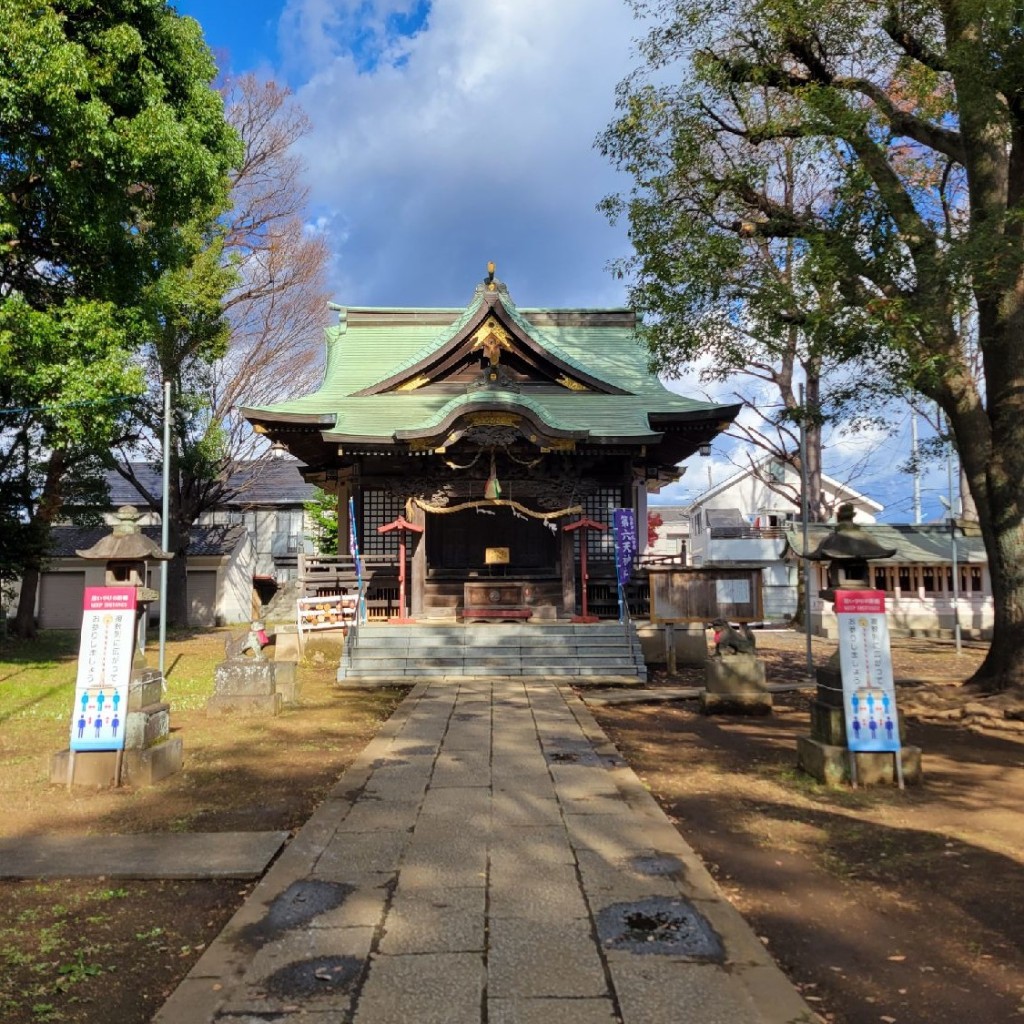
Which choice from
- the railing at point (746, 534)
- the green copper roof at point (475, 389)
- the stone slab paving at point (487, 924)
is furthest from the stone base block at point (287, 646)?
the railing at point (746, 534)

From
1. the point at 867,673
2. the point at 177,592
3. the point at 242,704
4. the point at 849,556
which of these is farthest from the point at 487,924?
the point at 177,592

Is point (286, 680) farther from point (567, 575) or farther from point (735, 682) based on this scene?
point (567, 575)

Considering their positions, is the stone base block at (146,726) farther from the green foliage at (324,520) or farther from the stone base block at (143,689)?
the green foliage at (324,520)

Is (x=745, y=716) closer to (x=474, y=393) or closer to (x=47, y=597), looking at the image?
(x=474, y=393)

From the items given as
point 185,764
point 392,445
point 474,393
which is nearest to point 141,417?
point 392,445

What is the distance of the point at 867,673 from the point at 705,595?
7.36m

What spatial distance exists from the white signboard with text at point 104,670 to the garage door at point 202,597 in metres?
26.1

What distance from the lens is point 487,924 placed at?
376 centimetres

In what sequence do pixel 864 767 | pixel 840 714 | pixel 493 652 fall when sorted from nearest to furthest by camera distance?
1. pixel 864 767
2. pixel 840 714
3. pixel 493 652

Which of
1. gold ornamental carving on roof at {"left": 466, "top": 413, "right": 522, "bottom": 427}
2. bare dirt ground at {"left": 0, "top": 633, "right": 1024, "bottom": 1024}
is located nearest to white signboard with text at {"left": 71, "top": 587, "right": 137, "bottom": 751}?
bare dirt ground at {"left": 0, "top": 633, "right": 1024, "bottom": 1024}

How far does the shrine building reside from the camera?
614 inches

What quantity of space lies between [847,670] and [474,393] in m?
10.4

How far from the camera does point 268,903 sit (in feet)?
13.1

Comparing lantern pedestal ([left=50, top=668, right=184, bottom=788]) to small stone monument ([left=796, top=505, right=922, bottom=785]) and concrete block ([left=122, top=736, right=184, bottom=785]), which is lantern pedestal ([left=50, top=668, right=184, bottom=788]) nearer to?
concrete block ([left=122, top=736, right=184, bottom=785])
